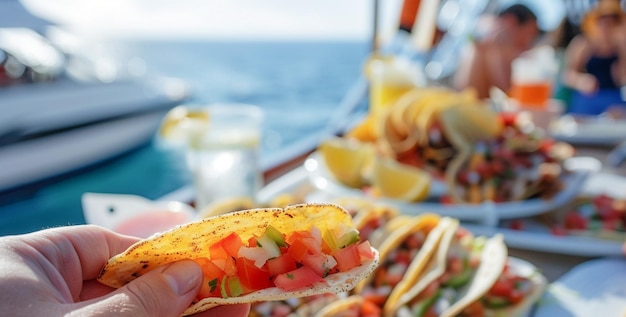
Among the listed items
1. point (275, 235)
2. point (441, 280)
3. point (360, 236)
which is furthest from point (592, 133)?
point (275, 235)

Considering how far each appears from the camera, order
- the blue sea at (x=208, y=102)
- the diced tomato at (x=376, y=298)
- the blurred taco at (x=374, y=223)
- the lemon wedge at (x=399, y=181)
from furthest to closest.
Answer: the blue sea at (x=208, y=102)
the lemon wedge at (x=399, y=181)
the blurred taco at (x=374, y=223)
the diced tomato at (x=376, y=298)

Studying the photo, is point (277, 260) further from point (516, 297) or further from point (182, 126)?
point (182, 126)

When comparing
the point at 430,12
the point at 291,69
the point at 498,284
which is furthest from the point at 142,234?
the point at 291,69

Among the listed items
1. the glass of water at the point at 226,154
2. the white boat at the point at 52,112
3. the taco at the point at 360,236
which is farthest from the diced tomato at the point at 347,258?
the white boat at the point at 52,112

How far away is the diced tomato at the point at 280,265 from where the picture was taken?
37.2 inches

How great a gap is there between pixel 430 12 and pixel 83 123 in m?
6.97

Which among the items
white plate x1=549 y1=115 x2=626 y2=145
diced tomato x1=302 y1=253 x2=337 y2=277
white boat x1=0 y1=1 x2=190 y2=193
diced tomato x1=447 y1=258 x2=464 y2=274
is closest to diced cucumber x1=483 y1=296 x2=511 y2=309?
diced tomato x1=447 y1=258 x2=464 y2=274

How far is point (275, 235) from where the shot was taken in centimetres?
96

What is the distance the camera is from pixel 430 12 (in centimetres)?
560

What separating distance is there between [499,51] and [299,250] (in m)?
5.08

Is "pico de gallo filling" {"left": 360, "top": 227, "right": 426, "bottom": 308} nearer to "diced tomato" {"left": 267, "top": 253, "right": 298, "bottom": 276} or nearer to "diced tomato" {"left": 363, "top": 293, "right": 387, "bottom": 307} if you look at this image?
"diced tomato" {"left": 363, "top": 293, "right": 387, "bottom": 307}

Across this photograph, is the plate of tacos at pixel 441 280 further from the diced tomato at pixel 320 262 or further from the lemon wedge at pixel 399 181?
the diced tomato at pixel 320 262

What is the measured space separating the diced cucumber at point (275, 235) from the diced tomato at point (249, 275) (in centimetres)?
6

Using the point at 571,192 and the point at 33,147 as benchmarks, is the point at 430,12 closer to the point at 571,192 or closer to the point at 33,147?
the point at 571,192
